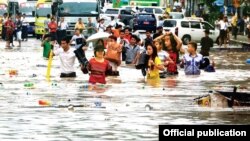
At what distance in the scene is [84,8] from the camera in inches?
2475

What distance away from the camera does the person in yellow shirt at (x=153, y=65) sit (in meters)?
29.2

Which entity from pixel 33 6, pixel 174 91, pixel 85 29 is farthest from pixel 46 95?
pixel 33 6

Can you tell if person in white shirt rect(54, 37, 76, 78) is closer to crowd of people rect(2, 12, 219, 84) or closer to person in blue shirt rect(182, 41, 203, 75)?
crowd of people rect(2, 12, 219, 84)

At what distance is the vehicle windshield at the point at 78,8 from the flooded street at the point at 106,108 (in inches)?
1134

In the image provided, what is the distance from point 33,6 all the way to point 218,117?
60300mm

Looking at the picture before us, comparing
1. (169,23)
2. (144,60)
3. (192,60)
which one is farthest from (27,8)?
(144,60)

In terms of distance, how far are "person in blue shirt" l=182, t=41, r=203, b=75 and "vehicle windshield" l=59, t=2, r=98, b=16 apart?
30933 mm

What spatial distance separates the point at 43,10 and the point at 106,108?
53.0 meters

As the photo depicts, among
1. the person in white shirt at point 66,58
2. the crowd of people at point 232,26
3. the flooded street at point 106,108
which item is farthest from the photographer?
the crowd of people at point 232,26

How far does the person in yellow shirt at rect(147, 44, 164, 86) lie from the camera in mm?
29203

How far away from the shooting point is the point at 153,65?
29.3 m

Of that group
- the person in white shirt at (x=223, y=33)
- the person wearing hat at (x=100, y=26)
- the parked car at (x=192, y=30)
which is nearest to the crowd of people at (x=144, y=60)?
the person wearing hat at (x=100, y=26)

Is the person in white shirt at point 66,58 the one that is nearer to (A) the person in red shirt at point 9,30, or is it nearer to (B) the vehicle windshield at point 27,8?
(A) the person in red shirt at point 9,30

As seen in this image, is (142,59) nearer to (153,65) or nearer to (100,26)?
(153,65)
